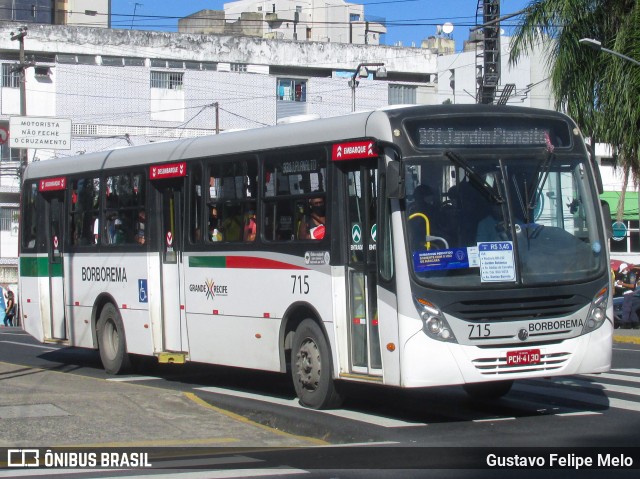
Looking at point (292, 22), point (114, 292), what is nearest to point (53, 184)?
point (114, 292)

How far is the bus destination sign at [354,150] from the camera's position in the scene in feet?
36.1

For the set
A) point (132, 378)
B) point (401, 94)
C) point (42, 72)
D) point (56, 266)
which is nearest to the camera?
point (132, 378)

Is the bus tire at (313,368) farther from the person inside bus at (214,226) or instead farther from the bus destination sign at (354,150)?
the person inside bus at (214,226)

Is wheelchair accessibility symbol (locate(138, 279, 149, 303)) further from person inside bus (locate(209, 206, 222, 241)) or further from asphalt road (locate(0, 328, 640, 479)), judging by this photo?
person inside bus (locate(209, 206, 222, 241))

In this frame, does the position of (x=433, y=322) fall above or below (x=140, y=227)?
below

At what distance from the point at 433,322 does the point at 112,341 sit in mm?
7483

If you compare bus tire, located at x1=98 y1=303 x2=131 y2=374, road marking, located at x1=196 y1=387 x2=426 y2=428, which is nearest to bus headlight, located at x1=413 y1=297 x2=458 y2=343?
road marking, located at x1=196 y1=387 x2=426 y2=428

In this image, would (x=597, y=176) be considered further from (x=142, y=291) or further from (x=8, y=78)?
(x=8, y=78)

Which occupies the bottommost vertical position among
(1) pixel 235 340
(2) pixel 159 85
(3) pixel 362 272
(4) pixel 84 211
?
(1) pixel 235 340

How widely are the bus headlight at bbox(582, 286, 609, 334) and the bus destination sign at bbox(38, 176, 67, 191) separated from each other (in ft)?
31.6

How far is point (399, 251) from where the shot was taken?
1052 cm

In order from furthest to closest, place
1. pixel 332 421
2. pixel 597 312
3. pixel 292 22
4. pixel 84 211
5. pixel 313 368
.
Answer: pixel 292 22
pixel 84 211
pixel 313 368
pixel 332 421
pixel 597 312

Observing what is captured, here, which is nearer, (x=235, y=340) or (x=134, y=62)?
(x=235, y=340)

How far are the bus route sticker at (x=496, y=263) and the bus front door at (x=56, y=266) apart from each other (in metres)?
8.99
